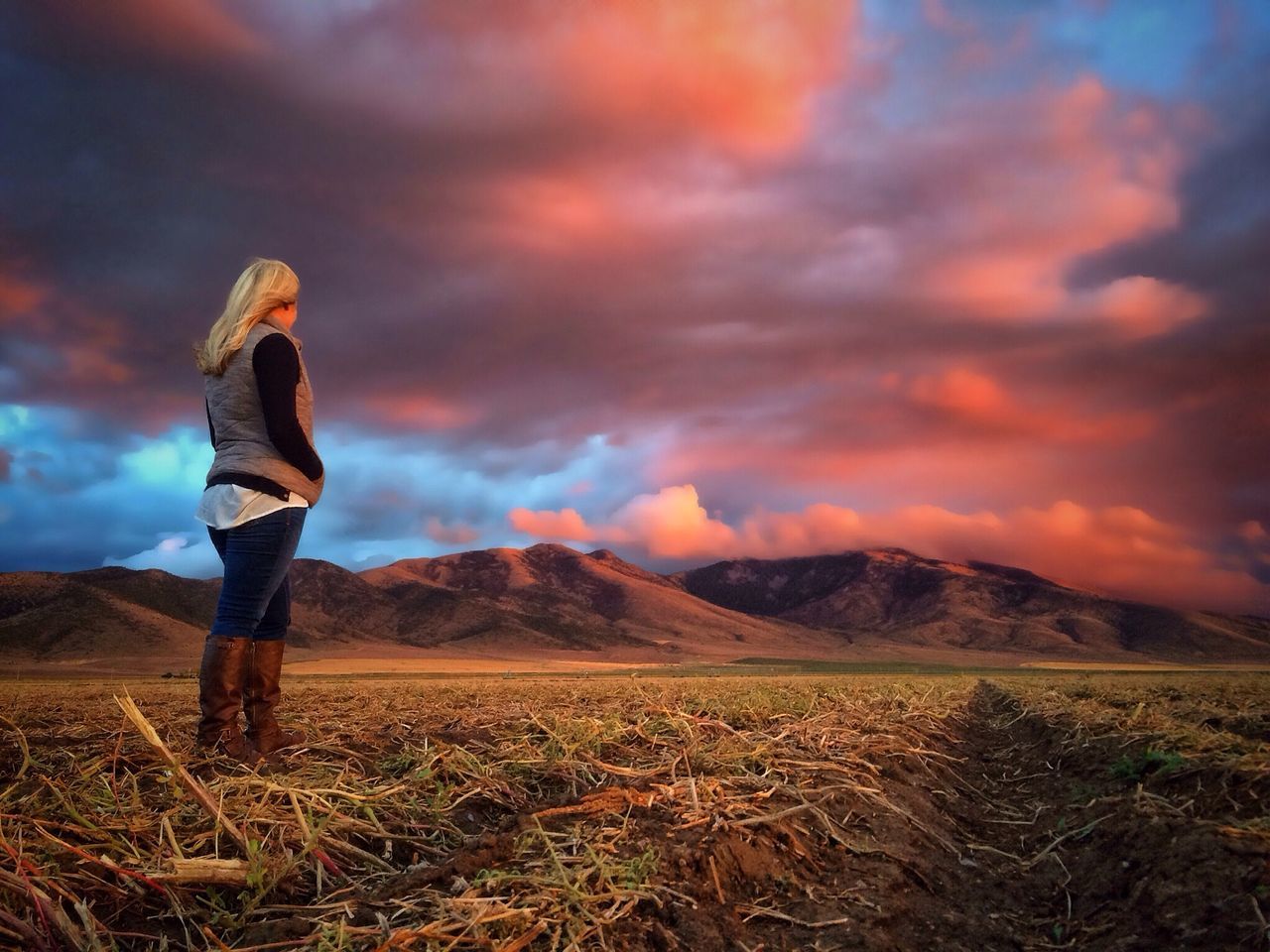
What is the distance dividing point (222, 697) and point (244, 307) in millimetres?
2264

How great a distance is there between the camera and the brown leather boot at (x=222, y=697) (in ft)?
15.3

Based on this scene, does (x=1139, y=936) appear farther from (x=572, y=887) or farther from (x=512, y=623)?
(x=512, y=623)

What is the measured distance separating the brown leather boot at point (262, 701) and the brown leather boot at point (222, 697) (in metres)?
0.18

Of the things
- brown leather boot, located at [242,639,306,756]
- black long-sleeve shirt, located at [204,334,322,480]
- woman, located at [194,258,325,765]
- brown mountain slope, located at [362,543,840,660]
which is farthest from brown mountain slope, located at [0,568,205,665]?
black long-sleeve shirt, located at [204,334,322,480]

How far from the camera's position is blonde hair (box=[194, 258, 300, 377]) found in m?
4.88

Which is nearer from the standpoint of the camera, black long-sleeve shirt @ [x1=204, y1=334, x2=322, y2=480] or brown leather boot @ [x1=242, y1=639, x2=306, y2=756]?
black long-sleeve shirt @ [x1=204, y1=334, x2=322, y2=480]

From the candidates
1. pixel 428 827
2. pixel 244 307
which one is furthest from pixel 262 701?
pixel 244 307

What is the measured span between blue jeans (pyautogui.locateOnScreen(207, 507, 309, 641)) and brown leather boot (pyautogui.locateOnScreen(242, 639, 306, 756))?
24 cm

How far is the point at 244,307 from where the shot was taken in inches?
194

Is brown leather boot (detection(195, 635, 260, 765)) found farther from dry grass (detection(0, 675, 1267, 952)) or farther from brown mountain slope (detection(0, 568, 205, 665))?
brown mountain slope (detection(0, 568, 205, 665))

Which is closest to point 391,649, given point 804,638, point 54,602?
point 54,602

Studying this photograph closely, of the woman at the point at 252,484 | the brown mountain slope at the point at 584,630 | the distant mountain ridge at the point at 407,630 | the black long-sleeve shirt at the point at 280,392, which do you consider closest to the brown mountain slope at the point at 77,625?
the distant mountain ridge at the point at 407,630

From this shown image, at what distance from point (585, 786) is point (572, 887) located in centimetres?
163

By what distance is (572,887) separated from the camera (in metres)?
2.79
